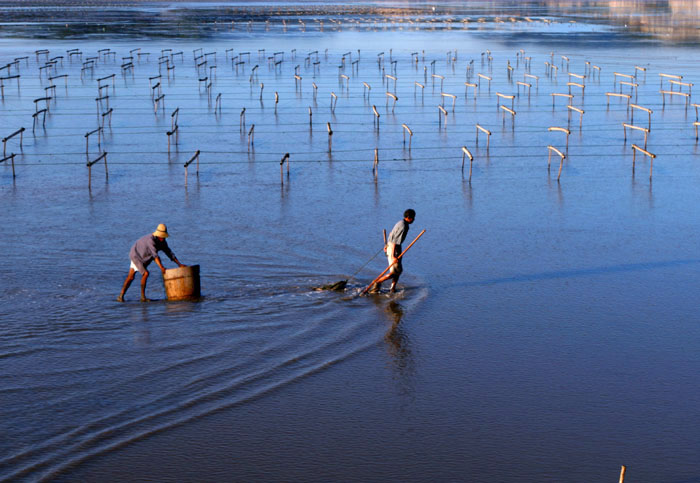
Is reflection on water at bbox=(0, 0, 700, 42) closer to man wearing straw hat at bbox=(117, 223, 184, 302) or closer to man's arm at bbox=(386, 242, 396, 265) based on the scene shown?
man's arm at bbox=(386, 242, 396, 265)

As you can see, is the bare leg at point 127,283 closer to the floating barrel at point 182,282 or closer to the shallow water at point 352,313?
the shallow water at point 352,313

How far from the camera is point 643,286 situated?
14859 millimetres

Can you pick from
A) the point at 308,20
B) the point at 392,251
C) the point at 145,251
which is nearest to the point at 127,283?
the point at 145,251

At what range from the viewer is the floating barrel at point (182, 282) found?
13.3 metres

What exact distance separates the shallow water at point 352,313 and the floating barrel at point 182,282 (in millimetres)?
193

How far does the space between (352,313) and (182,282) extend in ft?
8.12

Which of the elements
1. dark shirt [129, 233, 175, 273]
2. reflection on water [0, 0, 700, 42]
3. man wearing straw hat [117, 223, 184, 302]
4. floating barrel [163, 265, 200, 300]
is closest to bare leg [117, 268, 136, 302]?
man wearing straw hat [117, 223, 184, 302]

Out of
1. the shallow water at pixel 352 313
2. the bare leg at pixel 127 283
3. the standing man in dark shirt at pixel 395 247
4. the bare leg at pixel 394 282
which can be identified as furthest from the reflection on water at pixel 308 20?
the bare leg at pixel 127 283

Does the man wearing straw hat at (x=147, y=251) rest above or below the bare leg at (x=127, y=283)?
above

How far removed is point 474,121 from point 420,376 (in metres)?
22.8

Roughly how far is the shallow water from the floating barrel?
0.19 meters

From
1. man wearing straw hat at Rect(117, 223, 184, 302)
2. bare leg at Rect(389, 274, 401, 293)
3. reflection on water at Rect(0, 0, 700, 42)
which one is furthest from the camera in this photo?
reflection on water at Rect(0, 0, 700, 42)

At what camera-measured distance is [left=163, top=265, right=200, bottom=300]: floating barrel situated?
1334cm

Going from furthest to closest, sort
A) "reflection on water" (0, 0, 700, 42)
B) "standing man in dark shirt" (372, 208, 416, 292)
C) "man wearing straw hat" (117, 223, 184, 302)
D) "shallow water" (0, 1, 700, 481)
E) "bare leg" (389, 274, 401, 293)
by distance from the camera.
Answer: "reflection on water" (0, 0, 700, 42)
"bare leg" (389, 274, 401, 293)
"standing man in dark shirt" (372, 208, 416, 292)
"man wearing straw hat" (117, 223, 184, 302)
"shallow water" (0, 1, 700, 481)
